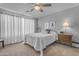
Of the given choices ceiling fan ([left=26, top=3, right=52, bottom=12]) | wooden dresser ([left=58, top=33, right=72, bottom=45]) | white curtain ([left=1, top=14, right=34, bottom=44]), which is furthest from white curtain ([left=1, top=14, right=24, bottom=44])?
wooden dresser ([left=58, top=33, right=72, bottom=45])

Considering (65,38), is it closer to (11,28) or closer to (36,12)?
(36,12)

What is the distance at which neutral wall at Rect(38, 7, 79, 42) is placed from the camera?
1631 mm

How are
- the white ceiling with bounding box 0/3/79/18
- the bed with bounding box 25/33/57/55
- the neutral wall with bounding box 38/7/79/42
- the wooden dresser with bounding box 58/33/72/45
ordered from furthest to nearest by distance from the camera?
the bed with bounding box 25/33/57/55 < the wooden dresser with bounding box 58/33/72/45 < the neutral wall with bounding box 38/7/79/42 < the white ceiling with bounding box 0/3/79/18

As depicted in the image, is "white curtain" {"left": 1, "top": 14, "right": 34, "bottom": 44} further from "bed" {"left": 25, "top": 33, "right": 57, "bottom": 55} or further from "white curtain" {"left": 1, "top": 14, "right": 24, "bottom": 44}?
"bed" {"left": 25, "top": 33, "right": 57, "bottom": 55}

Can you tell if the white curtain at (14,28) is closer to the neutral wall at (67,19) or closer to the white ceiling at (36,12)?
A: the white ceiling at (36,12)

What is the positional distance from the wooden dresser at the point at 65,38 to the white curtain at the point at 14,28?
710 millimetres

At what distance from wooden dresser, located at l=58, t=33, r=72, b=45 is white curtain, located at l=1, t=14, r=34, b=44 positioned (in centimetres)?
71

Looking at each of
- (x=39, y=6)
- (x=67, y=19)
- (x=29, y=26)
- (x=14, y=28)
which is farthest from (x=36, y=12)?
(x=67, y=19)

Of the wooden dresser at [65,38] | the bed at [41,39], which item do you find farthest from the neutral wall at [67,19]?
the bed at [41,39]

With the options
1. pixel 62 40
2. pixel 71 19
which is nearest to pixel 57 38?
pixel 62 40

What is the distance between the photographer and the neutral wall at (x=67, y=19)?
1.63 metres

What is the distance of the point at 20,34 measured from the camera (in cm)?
177

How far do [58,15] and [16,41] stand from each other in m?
1.17

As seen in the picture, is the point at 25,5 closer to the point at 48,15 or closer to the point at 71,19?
the point at 48,15
